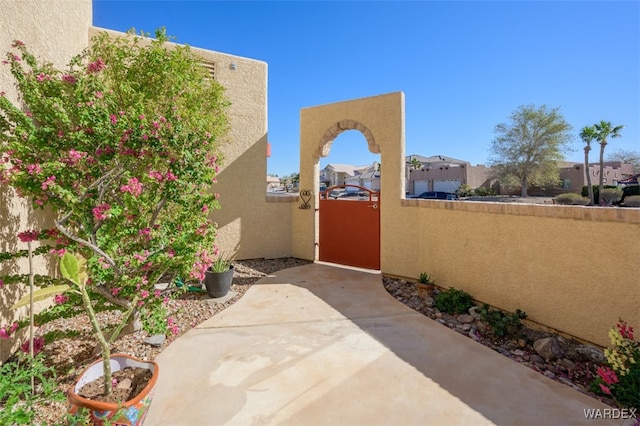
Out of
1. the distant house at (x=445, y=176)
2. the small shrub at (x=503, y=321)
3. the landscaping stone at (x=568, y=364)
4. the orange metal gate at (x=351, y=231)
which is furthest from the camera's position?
the distant house at (x=445, y=176)

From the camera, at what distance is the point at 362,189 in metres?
9.38

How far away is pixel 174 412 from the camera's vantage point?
3.24m

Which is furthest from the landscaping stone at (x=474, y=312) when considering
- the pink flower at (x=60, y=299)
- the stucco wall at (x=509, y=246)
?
the pink flower at (x=60, y=299)

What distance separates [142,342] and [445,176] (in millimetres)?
46160

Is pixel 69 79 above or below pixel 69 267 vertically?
above

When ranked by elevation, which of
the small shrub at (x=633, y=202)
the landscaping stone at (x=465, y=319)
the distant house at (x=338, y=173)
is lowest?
the landscaping stone at (x=465, y=319)

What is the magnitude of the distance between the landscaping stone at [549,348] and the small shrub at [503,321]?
1.40ft

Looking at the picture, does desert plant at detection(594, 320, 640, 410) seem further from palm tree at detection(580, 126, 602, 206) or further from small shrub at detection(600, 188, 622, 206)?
palm tree at detection(580, 126, 602, 206)

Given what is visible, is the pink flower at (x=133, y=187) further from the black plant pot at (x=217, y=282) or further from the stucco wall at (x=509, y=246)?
the stucco wall at (x=509, y=246)

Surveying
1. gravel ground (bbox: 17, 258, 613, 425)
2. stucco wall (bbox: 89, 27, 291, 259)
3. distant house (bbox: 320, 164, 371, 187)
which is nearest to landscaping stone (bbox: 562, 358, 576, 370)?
gravel ground (bbox: 17, 258, 613, 425)

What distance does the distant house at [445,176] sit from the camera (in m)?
43.4

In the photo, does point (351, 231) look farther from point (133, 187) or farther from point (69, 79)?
point (69, 79)

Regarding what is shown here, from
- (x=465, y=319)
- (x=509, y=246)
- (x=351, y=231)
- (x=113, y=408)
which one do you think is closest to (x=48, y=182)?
(x=113, y=408)

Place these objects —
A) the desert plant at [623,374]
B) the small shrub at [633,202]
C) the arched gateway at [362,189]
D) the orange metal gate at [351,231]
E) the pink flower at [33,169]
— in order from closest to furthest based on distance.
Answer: the desert plant at [623,374] → the pink flower at [33,169] → the arched gateway at [362,189] → the orange metal gate at [351,231] → the small shrub at [633,202]
